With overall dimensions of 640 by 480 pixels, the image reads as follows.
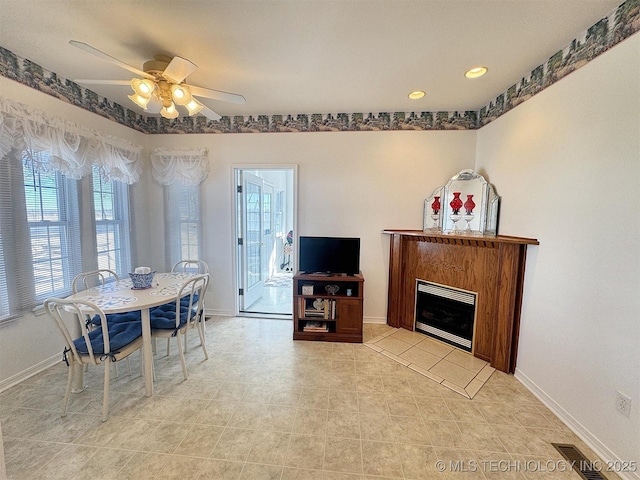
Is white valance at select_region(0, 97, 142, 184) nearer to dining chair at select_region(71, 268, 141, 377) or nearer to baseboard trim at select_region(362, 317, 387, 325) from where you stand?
dining chair at select_region(71, 268, 141, 377)

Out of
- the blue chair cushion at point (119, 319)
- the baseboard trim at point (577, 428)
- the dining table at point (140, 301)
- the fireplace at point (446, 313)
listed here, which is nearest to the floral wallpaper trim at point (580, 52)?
the fireplace at point (446, 313)

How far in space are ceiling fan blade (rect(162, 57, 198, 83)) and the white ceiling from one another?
0.95 ft

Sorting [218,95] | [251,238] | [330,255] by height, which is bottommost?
[330,255]

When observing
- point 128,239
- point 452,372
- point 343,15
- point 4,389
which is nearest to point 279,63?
point 343,15

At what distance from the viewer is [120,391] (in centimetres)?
206

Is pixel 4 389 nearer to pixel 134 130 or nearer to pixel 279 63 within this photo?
pixel 134 130

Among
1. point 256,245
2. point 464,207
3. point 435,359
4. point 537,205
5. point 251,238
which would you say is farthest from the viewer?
point 256,245

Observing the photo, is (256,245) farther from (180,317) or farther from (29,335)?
(29,335)

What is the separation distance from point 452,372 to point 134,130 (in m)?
4.48

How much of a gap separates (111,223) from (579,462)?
176 inches

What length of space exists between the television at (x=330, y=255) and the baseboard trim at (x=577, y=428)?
1.84 meters

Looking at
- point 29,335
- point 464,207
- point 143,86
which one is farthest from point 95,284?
point 464,207

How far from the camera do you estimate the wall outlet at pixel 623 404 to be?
1.45m

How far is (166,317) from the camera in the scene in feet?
7.61
